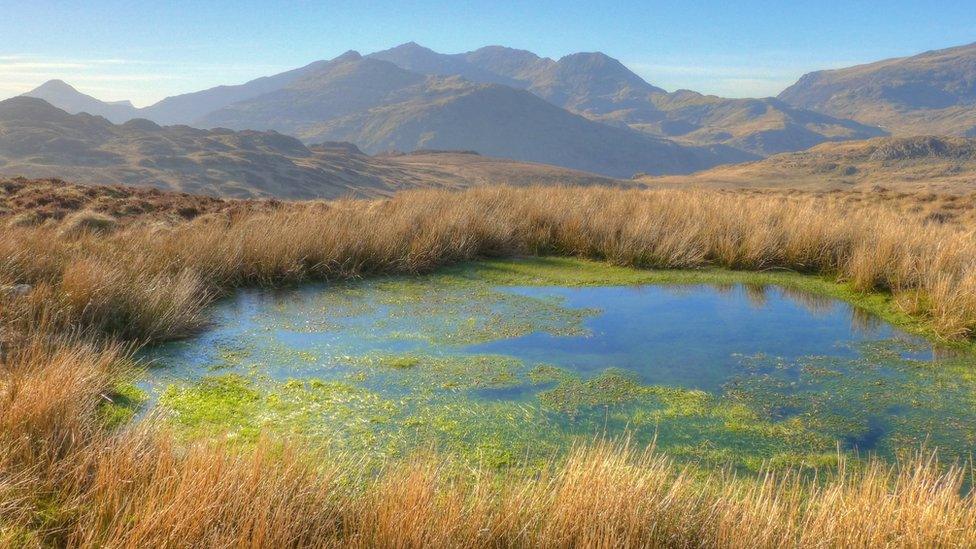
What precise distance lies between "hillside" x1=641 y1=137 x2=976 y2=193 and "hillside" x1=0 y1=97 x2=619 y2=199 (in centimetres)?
1077

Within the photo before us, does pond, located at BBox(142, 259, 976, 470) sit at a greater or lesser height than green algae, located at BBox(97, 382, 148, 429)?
lesser

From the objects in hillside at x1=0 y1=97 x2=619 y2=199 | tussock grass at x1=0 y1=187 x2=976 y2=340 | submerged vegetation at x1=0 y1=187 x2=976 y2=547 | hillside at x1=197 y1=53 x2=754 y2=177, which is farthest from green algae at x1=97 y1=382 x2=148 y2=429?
hillside at x1=197 y1=53 x2=754 y2=177

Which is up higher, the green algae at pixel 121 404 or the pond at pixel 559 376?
the green algae at pixel 121 404

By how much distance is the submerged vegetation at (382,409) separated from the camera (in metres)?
2.23

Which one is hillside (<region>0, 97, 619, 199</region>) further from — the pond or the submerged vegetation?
the pond

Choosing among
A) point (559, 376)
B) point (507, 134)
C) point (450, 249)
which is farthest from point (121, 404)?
point (507, 134)

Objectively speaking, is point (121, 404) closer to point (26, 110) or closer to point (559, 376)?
point (559, 376)

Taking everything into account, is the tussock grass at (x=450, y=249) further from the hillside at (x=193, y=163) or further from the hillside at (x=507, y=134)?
the hillside at (x=507, y=134)

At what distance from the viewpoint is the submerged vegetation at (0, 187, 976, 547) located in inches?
87.7

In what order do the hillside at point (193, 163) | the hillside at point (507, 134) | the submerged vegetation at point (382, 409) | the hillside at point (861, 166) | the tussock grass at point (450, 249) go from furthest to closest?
the hillside at point (507, 134) < the hillside at point (861, 166) < the hillside at point (193, 163) < the tussock grass at point (450, 249) < the submerged vegetation at point (382, 409)

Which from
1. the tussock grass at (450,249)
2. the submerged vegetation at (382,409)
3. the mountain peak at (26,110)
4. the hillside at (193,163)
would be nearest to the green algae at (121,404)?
the submerged vegetation at (382,409)

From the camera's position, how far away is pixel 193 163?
35.5 m

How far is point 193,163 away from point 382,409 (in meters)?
35.8

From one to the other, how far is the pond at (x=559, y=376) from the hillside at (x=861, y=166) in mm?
36781
